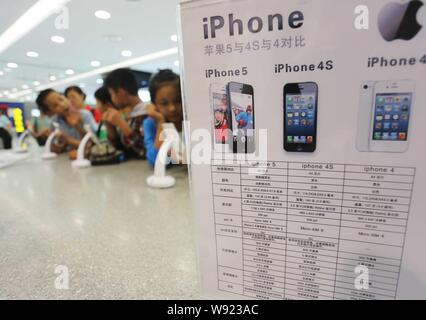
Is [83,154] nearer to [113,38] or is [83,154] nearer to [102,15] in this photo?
[102,15]

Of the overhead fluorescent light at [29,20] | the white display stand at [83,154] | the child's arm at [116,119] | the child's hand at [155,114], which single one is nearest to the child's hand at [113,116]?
the child's arm at [116,119]

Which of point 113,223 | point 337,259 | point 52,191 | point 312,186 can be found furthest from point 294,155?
point 52,191

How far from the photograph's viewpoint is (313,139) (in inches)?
10.7

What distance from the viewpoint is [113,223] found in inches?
29.4

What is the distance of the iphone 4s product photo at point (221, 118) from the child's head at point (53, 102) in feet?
7.04

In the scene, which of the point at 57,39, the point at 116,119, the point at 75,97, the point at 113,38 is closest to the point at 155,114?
the point at 116,119

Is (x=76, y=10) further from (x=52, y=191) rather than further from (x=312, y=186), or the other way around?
(x=312, y=186)

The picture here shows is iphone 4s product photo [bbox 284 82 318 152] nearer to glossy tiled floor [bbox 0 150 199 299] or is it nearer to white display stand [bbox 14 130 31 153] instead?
glossy tiled floor [bbox 0 150 199 299]

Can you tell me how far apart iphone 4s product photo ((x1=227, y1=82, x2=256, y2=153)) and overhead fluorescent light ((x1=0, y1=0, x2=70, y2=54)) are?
7.67ft

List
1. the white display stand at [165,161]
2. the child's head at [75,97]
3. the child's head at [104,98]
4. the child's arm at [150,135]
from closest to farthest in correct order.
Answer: the white display stand at [165,161]
the child's arm at [150,135]
the child's head at [104,98]
the child's head at [75,97]

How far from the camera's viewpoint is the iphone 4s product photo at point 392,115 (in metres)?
0.23

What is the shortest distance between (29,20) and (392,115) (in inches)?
116

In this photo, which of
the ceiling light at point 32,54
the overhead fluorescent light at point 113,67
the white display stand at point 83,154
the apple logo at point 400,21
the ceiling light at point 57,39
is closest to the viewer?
the apple logo at point 400,21

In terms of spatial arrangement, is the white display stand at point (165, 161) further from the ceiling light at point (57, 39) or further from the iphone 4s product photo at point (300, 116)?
the ceiling light at point (57, 39)
